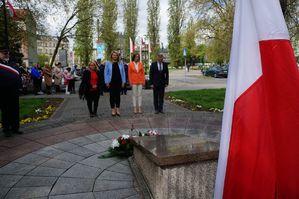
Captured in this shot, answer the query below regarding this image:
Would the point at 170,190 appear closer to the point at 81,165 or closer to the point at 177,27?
the point at 81,165

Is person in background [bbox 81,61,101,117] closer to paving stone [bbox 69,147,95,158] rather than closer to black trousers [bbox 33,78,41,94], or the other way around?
paving stone [bbox 69,147,95,158]

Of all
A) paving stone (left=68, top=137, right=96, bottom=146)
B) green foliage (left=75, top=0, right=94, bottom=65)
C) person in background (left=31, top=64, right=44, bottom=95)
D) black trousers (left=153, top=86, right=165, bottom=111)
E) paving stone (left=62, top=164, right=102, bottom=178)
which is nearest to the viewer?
paving stone (left=62, top=164, right=102, bottom=178)

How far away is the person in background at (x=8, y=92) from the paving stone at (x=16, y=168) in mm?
2462

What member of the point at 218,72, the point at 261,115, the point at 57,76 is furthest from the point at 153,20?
the point at 261,115

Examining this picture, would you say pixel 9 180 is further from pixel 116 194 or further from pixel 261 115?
pixel 261 115

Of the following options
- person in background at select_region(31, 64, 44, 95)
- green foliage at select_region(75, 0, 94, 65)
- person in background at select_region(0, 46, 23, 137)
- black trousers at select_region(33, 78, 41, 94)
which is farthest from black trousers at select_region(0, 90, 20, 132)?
green foliage at select_region(75, 0, 94, 65)

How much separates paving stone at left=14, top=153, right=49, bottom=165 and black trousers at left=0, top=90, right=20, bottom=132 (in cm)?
218

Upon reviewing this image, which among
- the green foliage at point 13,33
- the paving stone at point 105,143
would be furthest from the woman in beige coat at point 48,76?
the paving stone at point 105,143

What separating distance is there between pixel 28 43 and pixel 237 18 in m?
30.1

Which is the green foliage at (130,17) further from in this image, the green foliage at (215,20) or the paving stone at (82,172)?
the paving stone at (82,172)

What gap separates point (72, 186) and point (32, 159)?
1.68 meters

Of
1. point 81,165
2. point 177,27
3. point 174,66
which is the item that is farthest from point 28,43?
point 174,66

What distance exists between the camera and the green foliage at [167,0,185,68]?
6944 centimetres

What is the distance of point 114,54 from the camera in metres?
9.81
